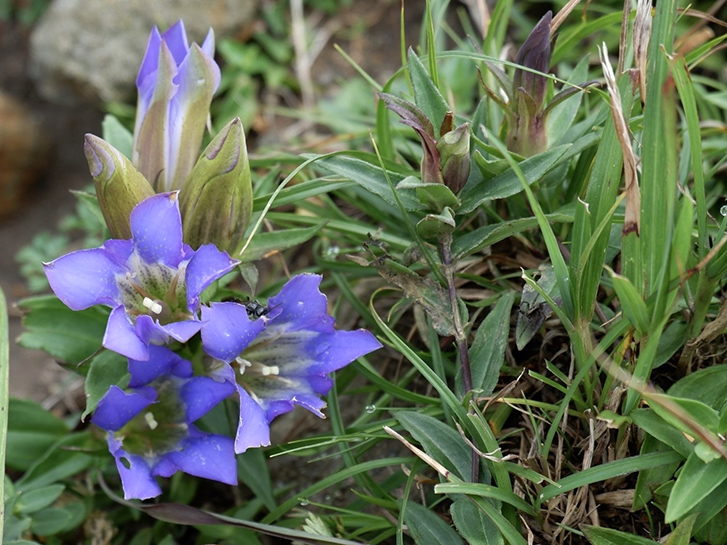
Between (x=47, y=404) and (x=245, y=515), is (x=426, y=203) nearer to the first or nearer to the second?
(x=245, y=515)

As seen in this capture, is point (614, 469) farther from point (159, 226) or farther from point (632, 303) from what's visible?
point (159, 226)

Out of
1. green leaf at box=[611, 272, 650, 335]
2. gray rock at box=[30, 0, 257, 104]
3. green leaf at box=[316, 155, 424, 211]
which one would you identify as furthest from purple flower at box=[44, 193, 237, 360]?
gray rock at box=[30, 0, 257, 104]

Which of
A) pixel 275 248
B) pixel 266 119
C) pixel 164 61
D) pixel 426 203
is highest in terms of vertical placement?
pixel 164 61

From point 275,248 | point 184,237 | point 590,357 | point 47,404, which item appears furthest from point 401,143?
point 47,404

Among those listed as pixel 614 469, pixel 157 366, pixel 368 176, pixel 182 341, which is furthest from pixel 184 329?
pixel 614 469

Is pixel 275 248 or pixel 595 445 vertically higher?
pixel 275 248

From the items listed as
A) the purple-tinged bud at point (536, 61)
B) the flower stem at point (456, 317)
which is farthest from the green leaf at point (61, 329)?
the purple-tinged bud at point (536, 61)
